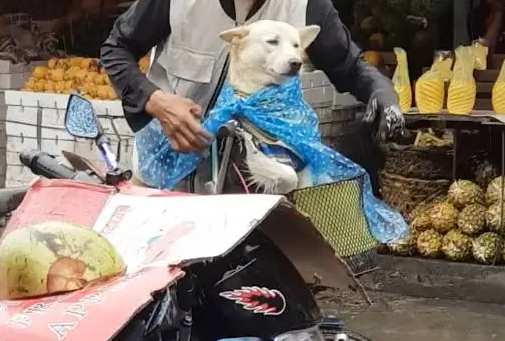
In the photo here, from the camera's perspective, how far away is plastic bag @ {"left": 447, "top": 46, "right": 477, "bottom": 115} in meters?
6.78

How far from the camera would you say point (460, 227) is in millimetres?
6816

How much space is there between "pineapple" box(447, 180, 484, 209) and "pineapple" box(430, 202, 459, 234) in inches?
2.3

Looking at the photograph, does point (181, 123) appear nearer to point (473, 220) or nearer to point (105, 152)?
point (105, 152)

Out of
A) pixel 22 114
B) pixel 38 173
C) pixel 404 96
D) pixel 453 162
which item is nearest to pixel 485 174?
pixel 453 162

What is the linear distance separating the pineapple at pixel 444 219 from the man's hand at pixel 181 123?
3875 mm

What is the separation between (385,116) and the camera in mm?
3307

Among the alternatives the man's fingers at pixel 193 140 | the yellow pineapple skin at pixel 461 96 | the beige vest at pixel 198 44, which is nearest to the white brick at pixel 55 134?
the yellow pineapple skin at pixel 461 96

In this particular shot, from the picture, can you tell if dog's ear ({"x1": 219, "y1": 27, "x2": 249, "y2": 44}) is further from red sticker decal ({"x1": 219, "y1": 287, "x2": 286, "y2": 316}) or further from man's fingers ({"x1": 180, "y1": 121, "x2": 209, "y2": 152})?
red sticker decal ({"x1": 219, "y1": 287, "x2": 286, "y2": 316})

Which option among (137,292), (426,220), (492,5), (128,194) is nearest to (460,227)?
(426,220)

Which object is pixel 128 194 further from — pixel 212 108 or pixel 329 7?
pixel 329 7

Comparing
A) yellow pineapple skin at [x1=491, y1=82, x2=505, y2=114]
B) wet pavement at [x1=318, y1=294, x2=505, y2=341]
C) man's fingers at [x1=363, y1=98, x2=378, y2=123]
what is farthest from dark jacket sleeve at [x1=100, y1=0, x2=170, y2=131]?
yellow pineapple skin at [x1=491, y1=82, x2=505, y2=114]

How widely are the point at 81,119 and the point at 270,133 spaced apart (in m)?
0.80

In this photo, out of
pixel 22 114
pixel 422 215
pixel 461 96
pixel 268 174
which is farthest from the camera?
pixel 22 114

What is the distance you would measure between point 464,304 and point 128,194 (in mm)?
4155
